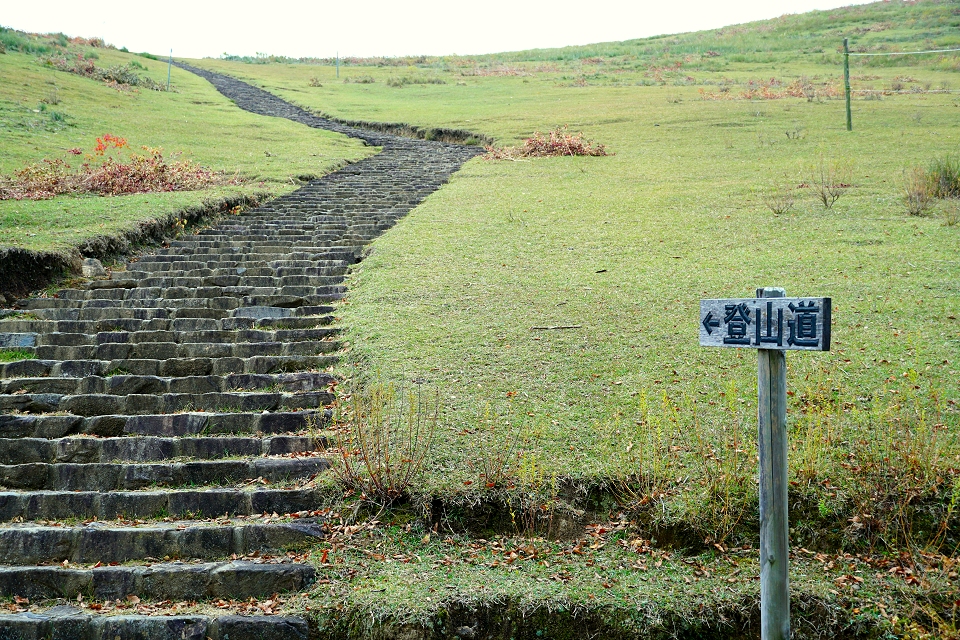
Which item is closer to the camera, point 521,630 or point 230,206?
point 521,630

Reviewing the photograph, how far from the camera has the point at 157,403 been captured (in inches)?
305

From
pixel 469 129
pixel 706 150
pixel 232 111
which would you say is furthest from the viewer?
pixel 232 111

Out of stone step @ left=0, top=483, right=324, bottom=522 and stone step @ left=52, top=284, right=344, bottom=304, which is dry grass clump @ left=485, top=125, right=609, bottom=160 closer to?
stone step @ left=52, top=284, right=344, bottom=304

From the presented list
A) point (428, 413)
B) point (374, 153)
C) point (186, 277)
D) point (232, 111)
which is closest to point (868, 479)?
point (428, 413)

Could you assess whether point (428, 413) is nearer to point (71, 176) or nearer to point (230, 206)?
point (230, 206)

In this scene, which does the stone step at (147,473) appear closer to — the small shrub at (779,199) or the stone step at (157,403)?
the stone step at (157,403)

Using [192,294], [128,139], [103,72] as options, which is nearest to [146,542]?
[192,294]

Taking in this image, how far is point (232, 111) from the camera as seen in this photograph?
3259 centimetres

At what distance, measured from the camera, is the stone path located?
17.9ft

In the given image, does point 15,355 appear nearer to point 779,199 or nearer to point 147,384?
point 147,384

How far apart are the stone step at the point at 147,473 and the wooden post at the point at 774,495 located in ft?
12.0

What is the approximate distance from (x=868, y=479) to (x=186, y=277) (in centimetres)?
939

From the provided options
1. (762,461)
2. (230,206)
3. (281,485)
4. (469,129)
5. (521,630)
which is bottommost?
(521,630)

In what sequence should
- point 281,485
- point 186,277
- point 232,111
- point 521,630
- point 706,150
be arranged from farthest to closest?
point 232,111, point 706,150, point 186,277, point 281,485, point 521,630
